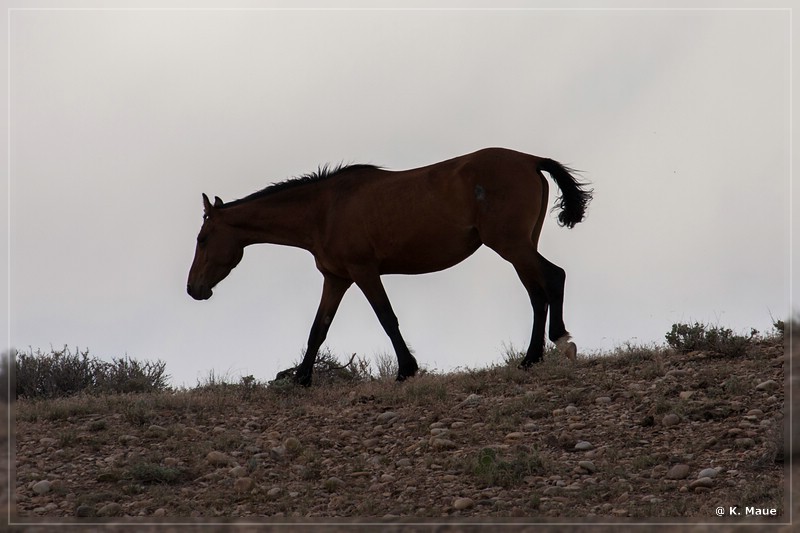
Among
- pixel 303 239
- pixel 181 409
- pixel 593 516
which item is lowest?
pixel 593 516

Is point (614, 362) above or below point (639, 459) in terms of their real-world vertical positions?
above

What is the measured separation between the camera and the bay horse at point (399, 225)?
1041 cm

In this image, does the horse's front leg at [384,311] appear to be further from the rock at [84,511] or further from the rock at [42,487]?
the rock at [84,511]

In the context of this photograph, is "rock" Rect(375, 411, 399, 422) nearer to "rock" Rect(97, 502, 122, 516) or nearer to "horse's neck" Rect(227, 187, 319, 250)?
"rock" Rect(97, 502, 122, 516)

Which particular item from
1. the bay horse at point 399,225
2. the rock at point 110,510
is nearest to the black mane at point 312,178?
the bay horse at point 399,225

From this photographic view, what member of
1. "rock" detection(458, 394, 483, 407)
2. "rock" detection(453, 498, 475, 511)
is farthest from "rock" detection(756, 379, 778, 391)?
"rock" detection(453, 498, 475, 511)

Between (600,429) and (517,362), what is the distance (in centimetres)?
281

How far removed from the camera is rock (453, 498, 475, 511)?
6367 mm

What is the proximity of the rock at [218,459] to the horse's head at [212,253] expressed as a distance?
423 cm

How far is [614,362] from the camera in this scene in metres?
10.2

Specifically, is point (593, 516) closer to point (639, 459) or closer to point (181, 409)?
point (639, 459)

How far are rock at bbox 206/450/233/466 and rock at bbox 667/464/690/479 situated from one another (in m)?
3.26

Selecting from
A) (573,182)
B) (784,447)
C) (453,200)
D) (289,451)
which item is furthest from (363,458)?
(573,182)

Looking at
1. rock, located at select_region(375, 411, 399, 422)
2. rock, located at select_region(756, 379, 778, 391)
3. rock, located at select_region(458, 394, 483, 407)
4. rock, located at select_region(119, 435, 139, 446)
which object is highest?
rock, located at select_region(756, 379, 778, 391)
